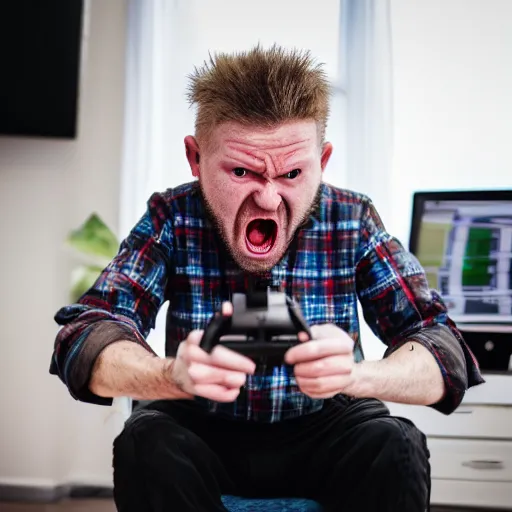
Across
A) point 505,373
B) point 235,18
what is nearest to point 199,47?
point 235,18

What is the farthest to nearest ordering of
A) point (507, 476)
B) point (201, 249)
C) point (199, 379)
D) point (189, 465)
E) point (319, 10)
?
1. point (319, 10)
2. point (507, 476)
3. point (201, 249)
4. point (189, 465)
5. point (199, 379)

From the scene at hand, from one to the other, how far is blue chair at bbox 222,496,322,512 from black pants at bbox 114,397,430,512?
0.10ft

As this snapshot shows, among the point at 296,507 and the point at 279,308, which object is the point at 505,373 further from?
the point at 279,308

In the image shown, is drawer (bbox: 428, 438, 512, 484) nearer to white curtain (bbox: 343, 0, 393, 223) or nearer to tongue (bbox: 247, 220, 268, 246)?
white curtain (bbox: 343, 0, 393, 223)

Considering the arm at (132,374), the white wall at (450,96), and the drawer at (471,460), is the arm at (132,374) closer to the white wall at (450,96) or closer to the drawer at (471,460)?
the drawer at (471,460)

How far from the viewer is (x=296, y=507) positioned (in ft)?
3.11

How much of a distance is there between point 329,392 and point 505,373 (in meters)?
1.19

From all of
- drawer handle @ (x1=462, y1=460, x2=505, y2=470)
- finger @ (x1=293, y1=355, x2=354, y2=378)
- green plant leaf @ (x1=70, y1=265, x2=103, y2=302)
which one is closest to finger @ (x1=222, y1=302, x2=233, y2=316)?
finger @ (x1=293, y1=355, x2=354, y2=378)

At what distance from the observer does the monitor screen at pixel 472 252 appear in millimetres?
1961

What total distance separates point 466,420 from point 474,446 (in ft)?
0.25

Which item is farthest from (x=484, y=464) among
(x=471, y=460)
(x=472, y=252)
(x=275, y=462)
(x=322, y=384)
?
(x=322, y=384)

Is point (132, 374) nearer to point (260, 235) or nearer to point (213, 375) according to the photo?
point (213, 375)

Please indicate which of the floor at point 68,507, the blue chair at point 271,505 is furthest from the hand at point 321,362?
the floor at point 68,507

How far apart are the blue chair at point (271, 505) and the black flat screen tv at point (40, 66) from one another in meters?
1.62
